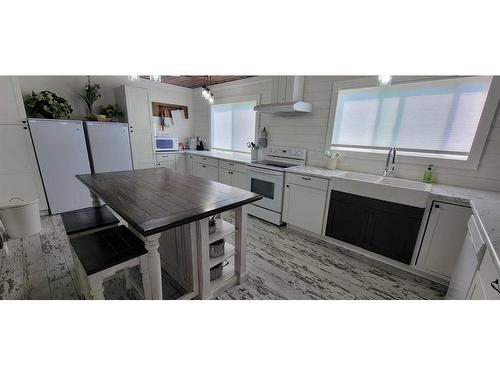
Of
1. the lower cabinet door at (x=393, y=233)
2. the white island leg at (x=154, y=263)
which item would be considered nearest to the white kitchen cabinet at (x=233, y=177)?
the lower cabinet door at (x=393, y=233)

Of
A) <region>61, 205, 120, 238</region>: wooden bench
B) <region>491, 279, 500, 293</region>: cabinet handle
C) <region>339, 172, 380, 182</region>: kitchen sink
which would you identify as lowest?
<region>61, 205, 120, 238</region>: wooden bench

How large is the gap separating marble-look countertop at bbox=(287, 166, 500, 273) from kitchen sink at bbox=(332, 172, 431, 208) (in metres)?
0.09

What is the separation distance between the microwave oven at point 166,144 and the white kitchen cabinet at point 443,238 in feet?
14.6

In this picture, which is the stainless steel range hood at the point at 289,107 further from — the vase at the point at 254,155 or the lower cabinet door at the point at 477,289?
the lower cabinet door at the point at 477,289

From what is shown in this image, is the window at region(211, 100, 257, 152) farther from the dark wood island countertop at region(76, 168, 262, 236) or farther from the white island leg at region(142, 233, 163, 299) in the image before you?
the white island leg at region(142, 233, 163, 299)

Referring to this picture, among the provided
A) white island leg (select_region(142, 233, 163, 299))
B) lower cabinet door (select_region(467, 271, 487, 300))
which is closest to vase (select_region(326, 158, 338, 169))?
lower cabinet door (select_region(467, 271, 487, 300))

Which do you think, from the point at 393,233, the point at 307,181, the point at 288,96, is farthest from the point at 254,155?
the point at 393,233

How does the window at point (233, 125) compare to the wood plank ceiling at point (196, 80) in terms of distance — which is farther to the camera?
the window at point (233, 125)

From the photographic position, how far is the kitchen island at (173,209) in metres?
1.18

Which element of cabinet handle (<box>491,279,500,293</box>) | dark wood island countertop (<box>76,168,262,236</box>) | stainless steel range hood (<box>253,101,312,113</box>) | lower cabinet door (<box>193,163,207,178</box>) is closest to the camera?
cabinet handle (<box>491,279,500,293</box>)

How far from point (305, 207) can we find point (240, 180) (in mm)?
1242

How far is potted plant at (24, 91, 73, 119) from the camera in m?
2.94

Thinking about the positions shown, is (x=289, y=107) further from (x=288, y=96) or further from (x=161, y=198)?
(x=161, y=198)
